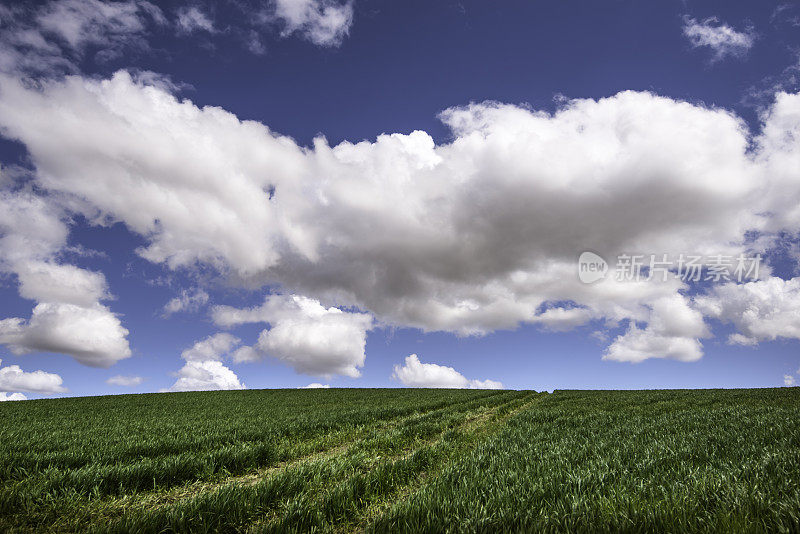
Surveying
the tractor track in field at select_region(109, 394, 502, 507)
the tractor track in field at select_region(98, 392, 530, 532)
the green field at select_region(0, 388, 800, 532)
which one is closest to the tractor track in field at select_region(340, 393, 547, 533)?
the green field at select_region(0, 388, 800, 532)

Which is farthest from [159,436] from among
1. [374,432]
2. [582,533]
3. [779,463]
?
[779,463]

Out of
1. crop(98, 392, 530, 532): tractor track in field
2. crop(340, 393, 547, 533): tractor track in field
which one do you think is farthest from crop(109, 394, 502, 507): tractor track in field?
crop(340, 393, 547, 533): tractor track in field

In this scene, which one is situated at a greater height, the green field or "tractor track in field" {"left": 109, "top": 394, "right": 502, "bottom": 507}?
the green field

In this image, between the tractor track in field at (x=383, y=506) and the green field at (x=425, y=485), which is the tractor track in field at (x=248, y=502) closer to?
the green field at (x=425, y=485)

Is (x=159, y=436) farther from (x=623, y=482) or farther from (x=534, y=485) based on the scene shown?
(x=623, y=482)

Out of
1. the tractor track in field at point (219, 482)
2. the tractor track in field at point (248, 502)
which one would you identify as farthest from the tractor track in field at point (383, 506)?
the tractor track in field at point (219, 482)

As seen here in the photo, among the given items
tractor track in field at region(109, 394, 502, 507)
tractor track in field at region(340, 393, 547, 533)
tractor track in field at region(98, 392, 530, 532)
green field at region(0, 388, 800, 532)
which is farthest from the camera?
tractor track in field at region(109, 394, 502, 507)

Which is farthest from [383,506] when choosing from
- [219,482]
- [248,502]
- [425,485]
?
[219,482]

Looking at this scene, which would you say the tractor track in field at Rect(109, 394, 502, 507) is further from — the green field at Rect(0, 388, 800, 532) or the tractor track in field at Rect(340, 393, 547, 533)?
the tractor track in field at Rect(340, 393, 547, 533)

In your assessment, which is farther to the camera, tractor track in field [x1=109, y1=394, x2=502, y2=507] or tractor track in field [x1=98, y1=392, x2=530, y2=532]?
tractor track in field [x1=109, y1=394, x2=502, y2=507]

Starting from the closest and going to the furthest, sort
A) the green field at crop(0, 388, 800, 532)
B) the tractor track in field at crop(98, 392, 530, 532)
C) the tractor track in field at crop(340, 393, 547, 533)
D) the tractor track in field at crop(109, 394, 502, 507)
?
the green field at crop(0, 388, 800, 532) → the tractor track in field at crop(98, 392, 530, 532) → the tractor track in field at crop(340, 393, 547, 533) → the tractor track in field at crop(109, 394, 502, 507)

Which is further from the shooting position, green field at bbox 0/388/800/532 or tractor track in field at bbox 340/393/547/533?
tractor track in field at bbox 340/393/547/533

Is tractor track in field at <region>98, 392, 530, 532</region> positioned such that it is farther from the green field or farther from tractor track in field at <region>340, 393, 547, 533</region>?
tractor track in field at <region>340, 393, 547, 533</region>

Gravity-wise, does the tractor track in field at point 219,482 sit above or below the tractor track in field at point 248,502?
below
